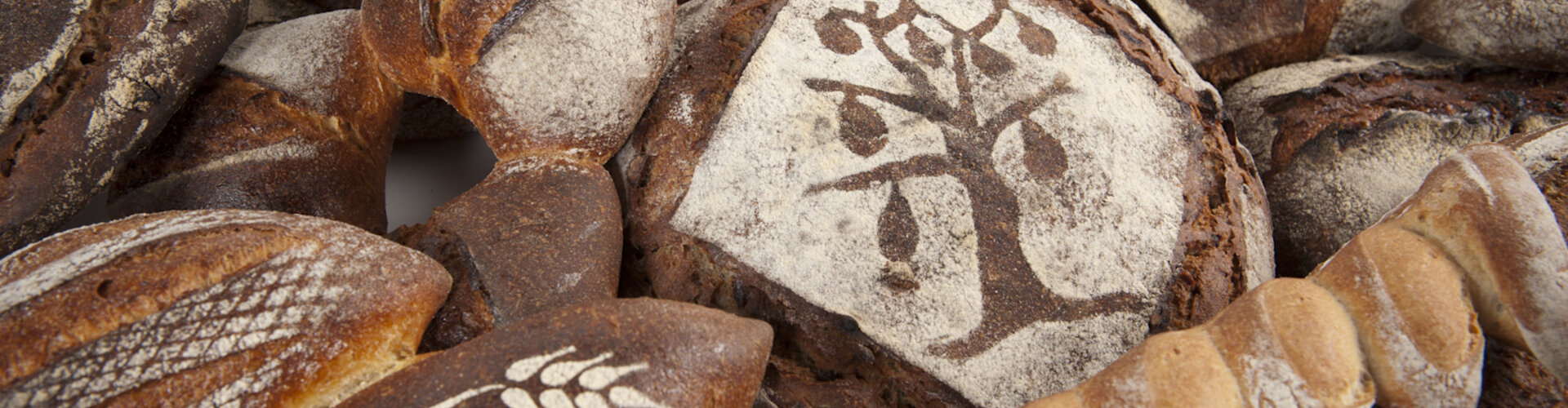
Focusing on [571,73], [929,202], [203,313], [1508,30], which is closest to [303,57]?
[571,73]

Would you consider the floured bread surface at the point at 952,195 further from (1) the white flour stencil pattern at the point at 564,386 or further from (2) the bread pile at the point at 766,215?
(1) the white flour stencil pattern at the point at 564,386

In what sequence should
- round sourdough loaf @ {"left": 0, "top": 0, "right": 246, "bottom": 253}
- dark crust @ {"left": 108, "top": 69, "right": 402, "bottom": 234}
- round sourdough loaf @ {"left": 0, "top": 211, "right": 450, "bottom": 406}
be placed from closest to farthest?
round sourdough loaf @ {"left": 0, "top": 211, "right": 450, "bottom": 406}, round sourdough loaf @ {"left": 0, "top": 0, "right": 246, "bottom": 253}, dark crust @ {"left": 108, "top": 69, "right": 402, "bottom": 234}

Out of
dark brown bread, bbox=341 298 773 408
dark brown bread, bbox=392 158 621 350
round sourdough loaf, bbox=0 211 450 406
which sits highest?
round sourdough loaf, bbox=0 211 450 406

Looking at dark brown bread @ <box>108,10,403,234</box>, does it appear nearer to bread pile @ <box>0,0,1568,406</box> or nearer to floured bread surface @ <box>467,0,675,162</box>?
bread pile @ <box>0,0,1568,406</box>

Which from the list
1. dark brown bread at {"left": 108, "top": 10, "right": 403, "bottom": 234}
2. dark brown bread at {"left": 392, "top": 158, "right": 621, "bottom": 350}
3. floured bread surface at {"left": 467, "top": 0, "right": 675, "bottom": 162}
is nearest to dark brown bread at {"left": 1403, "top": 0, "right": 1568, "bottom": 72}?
floured bread surface at {"left": 467, "top": 0, "right": 675, "bottom": 162}

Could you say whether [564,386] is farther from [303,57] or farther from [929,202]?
[303,57]

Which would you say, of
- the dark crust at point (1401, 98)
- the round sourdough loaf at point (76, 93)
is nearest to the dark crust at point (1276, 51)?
the dark crust at point (1401, 98)

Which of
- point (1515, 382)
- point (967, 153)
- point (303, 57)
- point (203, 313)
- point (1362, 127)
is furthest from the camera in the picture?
point (1362, 127)
